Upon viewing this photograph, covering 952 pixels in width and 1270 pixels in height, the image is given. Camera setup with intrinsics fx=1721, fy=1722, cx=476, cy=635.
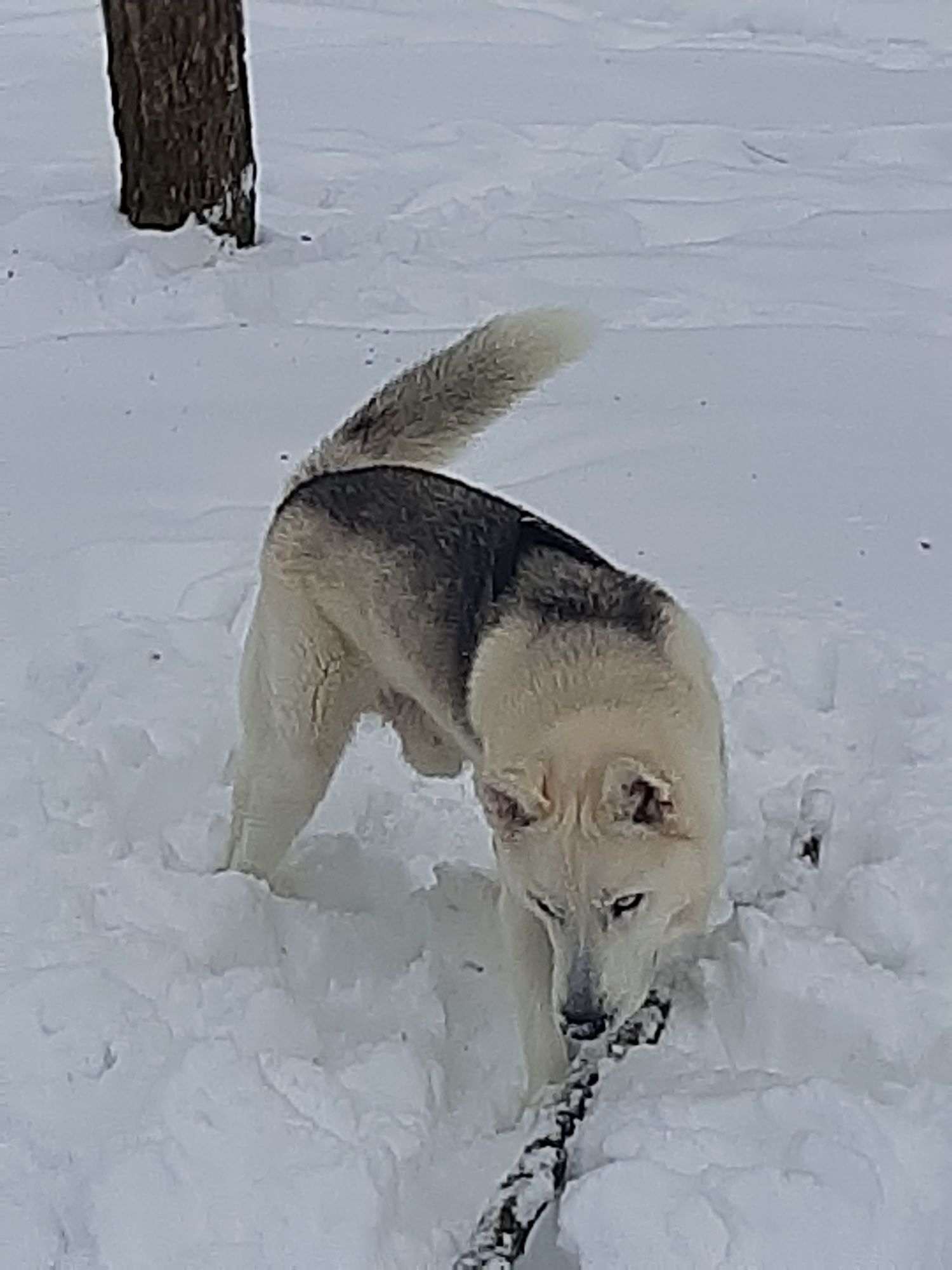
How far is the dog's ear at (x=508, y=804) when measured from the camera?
2768mm

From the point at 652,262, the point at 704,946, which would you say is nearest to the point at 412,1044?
the point at 704,946

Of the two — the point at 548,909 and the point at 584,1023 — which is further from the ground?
the point at 548,909

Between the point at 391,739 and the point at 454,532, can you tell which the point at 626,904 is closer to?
the point at 454,532

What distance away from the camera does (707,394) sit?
5371 mm

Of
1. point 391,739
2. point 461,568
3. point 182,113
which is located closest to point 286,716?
point 461,568

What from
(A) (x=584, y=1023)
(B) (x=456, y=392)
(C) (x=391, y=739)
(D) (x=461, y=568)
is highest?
(B) (x=456, y=392)

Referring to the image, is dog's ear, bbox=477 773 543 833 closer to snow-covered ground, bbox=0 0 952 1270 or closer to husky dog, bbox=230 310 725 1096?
husky dog, bbox=230 310 725 1096

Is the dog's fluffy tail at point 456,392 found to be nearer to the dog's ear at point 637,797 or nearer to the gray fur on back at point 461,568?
the gray fur on back at point 461,568

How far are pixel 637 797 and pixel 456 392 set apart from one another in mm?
1196

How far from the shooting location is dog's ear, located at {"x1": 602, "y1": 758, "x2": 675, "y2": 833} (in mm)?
2723

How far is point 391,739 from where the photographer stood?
4.20 meters

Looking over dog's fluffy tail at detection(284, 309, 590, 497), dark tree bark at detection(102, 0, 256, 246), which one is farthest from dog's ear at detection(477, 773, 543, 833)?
dark tree bark at detection(102, 0, 256, 246)

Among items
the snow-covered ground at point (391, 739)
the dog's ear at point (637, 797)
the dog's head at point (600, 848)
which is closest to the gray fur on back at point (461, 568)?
the dog's head at point (600, 848)

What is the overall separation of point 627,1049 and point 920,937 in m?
0.60
